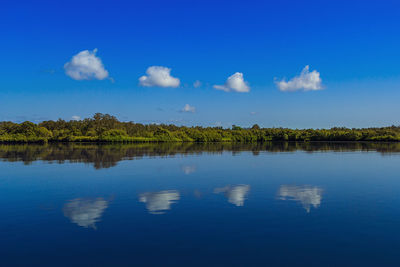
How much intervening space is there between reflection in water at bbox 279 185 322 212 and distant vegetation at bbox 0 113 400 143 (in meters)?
105

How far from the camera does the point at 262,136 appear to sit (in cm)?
17412

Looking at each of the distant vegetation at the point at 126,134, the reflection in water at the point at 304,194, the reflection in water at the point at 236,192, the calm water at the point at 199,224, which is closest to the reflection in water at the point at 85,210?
the calm water at the point at 199,224

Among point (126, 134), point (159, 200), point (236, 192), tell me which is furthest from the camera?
point (126, 134)

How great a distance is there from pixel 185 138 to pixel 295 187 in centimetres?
12978

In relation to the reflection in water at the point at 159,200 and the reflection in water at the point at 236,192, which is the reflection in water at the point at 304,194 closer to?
the reflection in water at the point at 236,192

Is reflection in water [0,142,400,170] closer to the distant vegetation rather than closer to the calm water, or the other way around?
the calm water

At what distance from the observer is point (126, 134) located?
414 feet

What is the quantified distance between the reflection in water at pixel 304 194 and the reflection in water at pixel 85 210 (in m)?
9.11

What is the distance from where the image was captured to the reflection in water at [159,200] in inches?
561

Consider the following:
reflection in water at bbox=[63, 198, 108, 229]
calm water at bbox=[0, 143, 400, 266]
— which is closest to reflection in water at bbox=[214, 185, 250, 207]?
calm water at bbox=[0, 143, 400, 266]

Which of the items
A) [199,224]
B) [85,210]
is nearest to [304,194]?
[199,224]

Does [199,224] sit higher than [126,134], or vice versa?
[126,134]

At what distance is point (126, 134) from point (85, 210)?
11477 centimetres

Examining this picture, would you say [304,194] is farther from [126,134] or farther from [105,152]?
[126,134]
